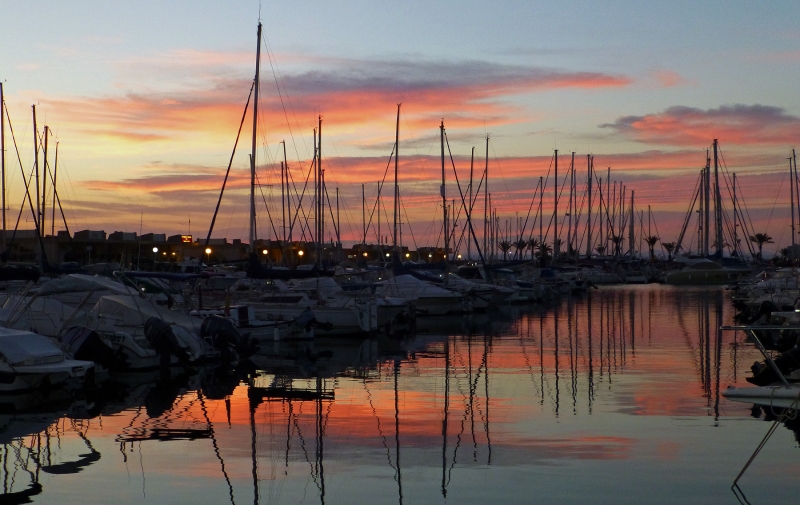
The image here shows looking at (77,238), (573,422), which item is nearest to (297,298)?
(573,422)

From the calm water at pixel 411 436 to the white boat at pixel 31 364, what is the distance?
0.55m

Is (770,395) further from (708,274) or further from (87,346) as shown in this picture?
(708,274)

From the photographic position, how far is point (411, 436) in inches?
683

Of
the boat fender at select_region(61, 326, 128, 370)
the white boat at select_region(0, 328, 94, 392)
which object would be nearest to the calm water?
the white boat at select_region(0, 328, 94, 392)

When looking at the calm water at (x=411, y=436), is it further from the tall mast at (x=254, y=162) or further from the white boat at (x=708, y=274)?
the white boat at (x=708, y=274)

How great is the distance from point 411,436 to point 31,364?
960cm

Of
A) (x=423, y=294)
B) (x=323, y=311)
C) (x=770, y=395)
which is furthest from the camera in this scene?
(x=423, y=294)

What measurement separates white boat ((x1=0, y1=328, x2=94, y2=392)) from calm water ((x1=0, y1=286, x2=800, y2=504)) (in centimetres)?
55

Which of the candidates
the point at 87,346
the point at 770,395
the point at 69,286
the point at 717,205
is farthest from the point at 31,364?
the point at 717,205

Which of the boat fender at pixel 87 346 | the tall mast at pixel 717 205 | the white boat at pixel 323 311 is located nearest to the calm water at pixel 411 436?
the boat fender at pixel 87 346

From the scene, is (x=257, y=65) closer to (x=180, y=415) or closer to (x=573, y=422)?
(x=180, y=415)

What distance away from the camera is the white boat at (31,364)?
71.2ft

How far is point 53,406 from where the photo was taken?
20.8m

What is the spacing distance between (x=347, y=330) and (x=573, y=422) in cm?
2154
